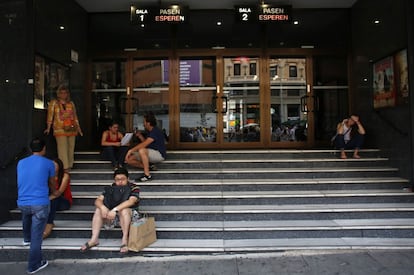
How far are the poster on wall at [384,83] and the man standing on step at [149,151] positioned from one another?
4489mm

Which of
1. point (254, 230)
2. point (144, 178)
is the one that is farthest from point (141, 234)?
point (144, 178)

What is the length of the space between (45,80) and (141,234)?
3.75m

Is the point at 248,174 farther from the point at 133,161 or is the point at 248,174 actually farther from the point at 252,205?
the point at 133,161

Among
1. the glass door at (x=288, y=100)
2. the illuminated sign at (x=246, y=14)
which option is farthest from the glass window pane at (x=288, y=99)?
the illuminated sign at (x=246, y=14)

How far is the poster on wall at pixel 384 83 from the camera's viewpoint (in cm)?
674

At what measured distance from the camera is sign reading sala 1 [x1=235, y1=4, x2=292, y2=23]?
7750mm

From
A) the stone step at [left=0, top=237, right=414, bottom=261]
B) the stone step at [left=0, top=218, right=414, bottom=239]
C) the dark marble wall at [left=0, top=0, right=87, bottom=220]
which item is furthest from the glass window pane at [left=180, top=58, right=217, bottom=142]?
the stone step at [left=0, top=237, right=414, bottom=261]

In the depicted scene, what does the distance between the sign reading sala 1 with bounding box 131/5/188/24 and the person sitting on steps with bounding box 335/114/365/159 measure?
4216 millimetres

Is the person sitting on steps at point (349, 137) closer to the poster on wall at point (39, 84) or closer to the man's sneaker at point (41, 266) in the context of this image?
the man's sneaker at point (41, 266)

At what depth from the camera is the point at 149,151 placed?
646cm

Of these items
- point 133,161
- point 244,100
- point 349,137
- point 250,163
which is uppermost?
point 244,100

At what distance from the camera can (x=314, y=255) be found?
177 inches

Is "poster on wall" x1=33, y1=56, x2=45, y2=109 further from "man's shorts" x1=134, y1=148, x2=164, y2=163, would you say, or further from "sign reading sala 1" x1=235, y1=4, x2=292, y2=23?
"sign reading sala 1" x1=235, y1=4, x2=292, y2=23

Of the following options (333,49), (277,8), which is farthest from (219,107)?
(333,49)
